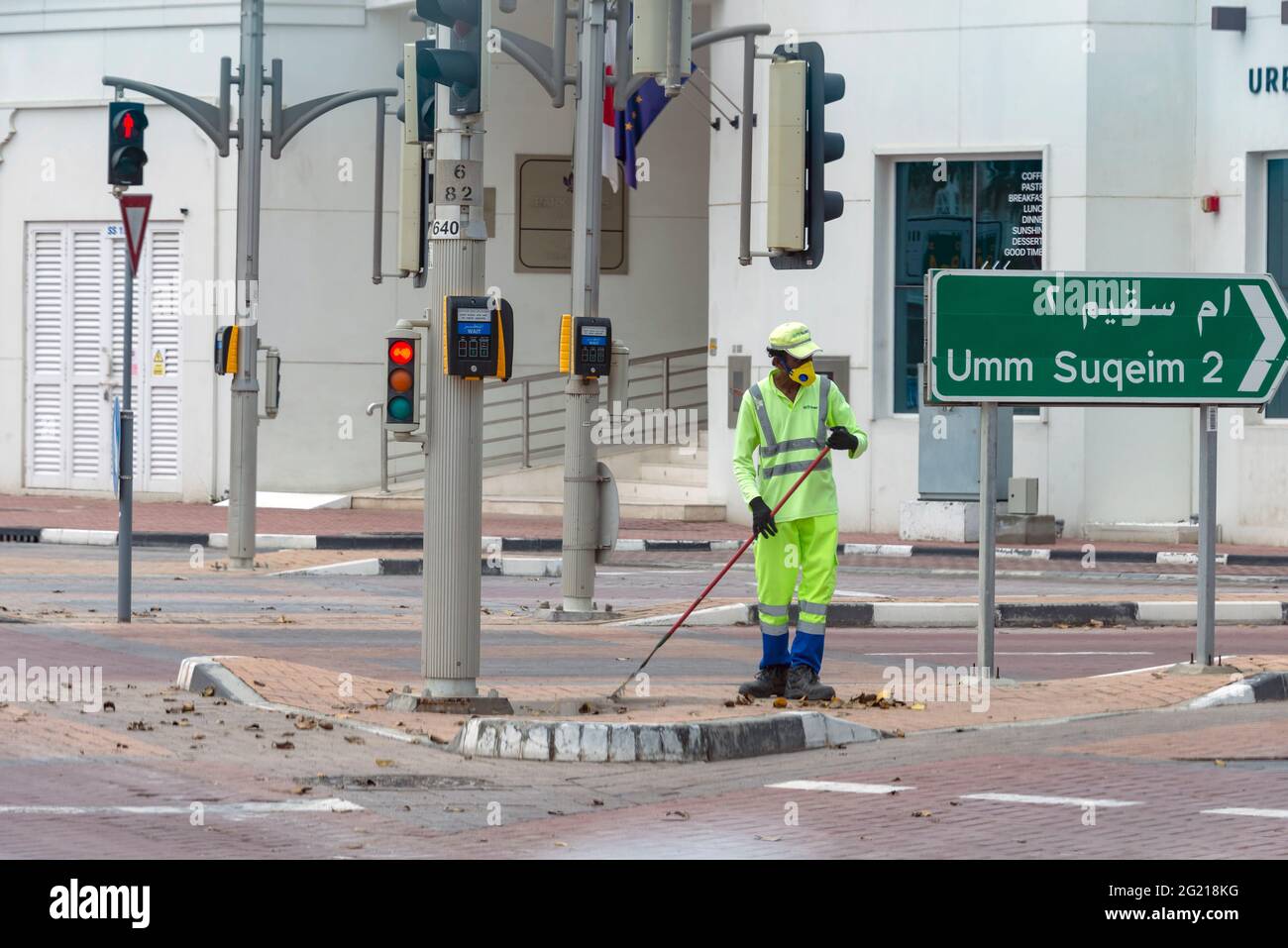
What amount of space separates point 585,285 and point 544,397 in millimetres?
14235

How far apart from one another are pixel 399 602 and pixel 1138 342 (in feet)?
23.2

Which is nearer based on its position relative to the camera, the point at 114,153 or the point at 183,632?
the point at 183,632

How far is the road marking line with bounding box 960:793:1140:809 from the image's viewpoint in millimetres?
9102

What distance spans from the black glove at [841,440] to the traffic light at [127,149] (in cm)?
670

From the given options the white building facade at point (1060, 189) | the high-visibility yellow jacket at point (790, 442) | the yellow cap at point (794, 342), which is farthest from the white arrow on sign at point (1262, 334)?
the white building facade at point (1060, 189)

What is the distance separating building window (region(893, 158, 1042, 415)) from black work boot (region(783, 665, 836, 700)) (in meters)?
14.1

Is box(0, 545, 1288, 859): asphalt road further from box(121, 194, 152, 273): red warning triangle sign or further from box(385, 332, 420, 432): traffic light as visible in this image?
box(121, 194, 152, 273): red warning triangle sign

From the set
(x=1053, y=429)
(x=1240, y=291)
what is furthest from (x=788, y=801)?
(x=1053, y=429)

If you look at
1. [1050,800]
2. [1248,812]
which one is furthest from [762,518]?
[1248,812]

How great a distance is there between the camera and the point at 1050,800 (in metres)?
9.17

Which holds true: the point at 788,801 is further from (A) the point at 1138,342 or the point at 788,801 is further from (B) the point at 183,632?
(B) the point at 183,632

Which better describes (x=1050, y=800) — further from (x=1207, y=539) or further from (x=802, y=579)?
(x=1207, y=539)
